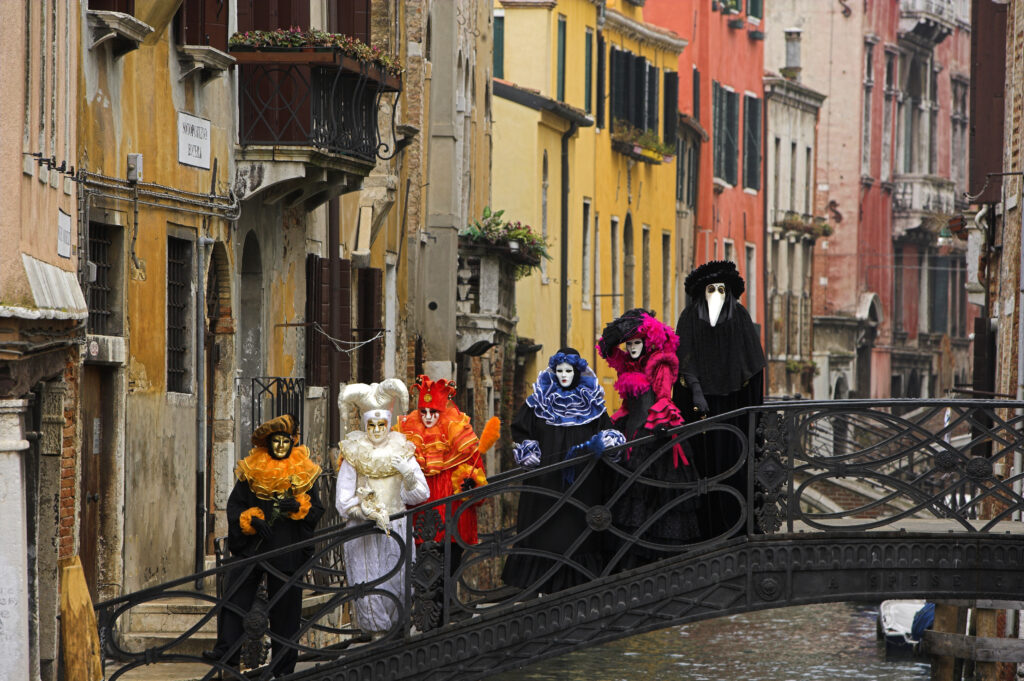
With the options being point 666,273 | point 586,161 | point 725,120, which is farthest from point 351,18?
point 725,120

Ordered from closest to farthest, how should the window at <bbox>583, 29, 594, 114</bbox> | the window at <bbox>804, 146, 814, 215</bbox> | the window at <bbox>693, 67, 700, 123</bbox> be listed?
the window at <bbox>583, 29, 594, 114</bbox>
the window at <bbox>693, 67, 700, 123</bbox>
the window at <bbox>804, 146, 814, 215</bbox>

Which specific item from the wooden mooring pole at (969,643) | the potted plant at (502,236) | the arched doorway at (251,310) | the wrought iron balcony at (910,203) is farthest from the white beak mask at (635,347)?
the wrought iron balcony at (910,203)

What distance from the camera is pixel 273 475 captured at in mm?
13047

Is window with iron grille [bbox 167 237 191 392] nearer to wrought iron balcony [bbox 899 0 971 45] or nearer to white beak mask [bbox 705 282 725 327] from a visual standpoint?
white beak mask [bbox 705 282 725 327]

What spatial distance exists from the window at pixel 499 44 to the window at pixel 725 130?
13.4 meters

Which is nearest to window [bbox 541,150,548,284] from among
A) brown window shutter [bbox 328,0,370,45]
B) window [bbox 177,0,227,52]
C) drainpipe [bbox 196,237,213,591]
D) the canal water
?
the canal water

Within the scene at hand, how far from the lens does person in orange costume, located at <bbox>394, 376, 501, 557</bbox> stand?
13.4 m

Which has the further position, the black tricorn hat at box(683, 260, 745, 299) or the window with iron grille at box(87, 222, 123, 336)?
the window with iron grille at box(87, 222, 123, 336)

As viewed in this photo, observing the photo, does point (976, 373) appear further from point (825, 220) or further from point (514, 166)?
point (825, 220)

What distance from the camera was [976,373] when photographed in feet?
87.1

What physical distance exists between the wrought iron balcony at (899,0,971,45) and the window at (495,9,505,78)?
101 feet

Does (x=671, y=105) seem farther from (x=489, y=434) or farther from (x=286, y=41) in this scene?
(x=489, y=434)

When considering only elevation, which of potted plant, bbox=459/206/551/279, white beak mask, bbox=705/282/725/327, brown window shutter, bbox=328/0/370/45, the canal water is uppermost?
brown window shutter, bbox=328/0/370/45

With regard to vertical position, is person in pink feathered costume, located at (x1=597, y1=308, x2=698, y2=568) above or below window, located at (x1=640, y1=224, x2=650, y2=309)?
below
